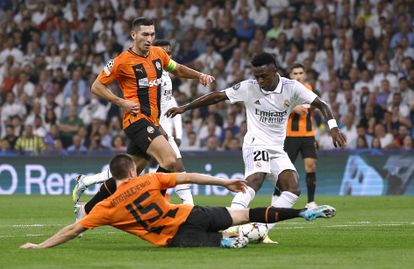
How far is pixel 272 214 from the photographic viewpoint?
10.6 m

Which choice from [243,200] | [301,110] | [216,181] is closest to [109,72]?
[243,200]

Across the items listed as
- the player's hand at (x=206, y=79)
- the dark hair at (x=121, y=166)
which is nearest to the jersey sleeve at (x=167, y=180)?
the dark hair at (x=121, y=166)

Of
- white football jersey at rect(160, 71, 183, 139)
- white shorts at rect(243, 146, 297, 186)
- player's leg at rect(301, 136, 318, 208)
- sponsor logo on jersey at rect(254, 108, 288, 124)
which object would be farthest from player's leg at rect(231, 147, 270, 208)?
player's leg at rect(301, 136, 318, 208)

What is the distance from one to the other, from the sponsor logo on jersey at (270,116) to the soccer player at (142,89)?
134 cm

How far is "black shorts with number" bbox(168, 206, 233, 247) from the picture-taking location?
1056 centimetres

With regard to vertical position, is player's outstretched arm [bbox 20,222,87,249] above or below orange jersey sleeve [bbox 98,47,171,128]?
below

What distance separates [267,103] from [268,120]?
0.65 ft

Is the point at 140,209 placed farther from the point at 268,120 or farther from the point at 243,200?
the point at 268,120

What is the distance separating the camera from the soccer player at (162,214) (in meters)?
10.3

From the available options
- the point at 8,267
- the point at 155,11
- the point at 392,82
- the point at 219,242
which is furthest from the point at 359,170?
the point at 8,267

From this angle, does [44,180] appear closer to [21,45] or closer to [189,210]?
[21,45]

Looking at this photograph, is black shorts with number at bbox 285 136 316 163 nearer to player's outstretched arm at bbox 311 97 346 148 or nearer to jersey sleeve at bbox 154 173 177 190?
player's outstretched arm at bbox 311 97 346 148

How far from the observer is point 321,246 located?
10938mm

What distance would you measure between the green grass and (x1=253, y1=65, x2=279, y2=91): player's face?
1.73 m
